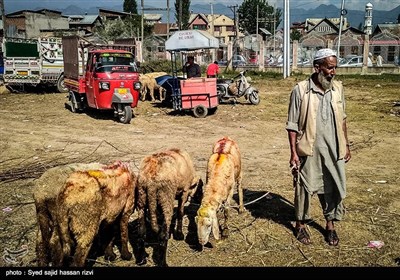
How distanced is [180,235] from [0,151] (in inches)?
255

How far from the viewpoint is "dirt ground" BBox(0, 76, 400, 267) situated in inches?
187

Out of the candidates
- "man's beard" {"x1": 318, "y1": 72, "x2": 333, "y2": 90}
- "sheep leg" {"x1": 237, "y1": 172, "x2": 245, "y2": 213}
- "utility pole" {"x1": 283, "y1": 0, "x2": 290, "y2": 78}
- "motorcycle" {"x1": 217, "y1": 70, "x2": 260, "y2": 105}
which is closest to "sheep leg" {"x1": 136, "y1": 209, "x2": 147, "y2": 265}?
"sheep leg" {"x1": 237, "y1": 172, "x2": 245, "y2": 213}

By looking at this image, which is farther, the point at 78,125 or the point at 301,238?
the point at 78,125

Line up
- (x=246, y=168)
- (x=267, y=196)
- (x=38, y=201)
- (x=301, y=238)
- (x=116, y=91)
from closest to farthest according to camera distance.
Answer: (x=38, y=201) → (x=301, y=238) → (x=267, y=196) → (x=246, y=168) → (x=116, y=91)

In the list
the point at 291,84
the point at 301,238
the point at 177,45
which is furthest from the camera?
the point at 291,84

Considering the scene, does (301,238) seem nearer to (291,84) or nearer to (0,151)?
(0,151)

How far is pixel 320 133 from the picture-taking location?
15.5 ft

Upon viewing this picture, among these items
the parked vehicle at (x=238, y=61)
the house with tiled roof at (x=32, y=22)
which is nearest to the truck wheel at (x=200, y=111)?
the parked vehicle at (x=238, y=61)

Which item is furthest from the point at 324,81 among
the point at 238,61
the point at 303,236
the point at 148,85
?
the point at 238,61

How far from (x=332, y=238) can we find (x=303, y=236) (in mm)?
361

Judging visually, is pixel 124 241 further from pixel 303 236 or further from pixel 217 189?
pixel 303 236

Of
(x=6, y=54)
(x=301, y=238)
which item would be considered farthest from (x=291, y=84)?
(x=301, y=238)

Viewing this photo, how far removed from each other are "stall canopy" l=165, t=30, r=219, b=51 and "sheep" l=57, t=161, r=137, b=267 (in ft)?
36.2

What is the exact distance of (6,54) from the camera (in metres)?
19.2
